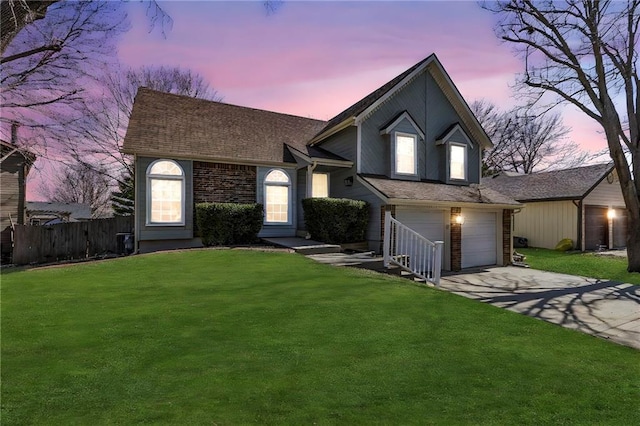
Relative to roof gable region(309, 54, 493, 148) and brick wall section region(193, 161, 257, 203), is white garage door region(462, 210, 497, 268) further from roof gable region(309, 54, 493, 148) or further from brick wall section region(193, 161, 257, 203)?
brick wall section region(193, 161, 257, 203)

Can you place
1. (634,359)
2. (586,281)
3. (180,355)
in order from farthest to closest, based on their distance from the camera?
(586,281)
(634,359)
(180,355)

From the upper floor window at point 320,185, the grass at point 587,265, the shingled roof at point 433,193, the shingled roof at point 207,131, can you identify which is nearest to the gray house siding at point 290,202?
the shingled roof at point 207,131

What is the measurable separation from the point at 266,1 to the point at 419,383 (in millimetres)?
7518

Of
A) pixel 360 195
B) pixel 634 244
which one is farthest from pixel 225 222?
pixel 634 244

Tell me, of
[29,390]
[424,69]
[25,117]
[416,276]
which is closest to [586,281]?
[416,276]

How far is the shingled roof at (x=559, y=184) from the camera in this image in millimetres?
19156

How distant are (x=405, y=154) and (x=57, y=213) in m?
33.8

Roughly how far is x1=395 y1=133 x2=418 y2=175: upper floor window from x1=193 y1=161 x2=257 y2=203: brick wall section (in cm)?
606

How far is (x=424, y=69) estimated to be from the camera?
1441 centimetres

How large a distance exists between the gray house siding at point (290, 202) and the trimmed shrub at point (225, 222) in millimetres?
1206

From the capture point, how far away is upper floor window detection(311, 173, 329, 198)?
13898 millimetres

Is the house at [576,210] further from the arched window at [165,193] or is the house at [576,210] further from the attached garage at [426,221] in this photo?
the arched window at [165,193]

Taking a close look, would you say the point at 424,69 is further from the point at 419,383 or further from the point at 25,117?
the point at 25,117

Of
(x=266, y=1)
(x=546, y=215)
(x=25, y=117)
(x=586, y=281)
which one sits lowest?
(x=586, y=281)
